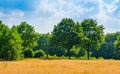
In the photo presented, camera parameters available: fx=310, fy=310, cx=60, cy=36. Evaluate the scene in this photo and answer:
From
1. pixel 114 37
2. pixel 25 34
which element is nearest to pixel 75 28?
pixel 25 34

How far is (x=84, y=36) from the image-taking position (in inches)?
3703

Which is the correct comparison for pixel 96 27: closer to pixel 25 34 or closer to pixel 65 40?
pixel 65 40

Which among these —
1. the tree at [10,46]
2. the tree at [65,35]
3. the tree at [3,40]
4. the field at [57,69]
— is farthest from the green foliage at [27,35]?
the field at [57,69]

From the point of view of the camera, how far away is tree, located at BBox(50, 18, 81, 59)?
9256 cm

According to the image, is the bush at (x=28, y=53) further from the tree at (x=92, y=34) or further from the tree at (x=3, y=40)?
the tree at (x=92, y=34)

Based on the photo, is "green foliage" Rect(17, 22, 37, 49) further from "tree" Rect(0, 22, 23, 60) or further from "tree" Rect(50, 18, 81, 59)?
"tree" Rect(0, 22, 23, 60)

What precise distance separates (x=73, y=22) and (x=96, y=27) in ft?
24.2

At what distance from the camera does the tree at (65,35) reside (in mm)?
92562

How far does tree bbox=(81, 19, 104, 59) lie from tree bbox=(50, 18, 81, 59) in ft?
10.1

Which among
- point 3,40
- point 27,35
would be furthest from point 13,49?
point 27,35

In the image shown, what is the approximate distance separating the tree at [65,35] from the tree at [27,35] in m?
7.19

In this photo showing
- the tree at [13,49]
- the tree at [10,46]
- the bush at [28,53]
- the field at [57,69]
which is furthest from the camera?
the bush at [28,53]

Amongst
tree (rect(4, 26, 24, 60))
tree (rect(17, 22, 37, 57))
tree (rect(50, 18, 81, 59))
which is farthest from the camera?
tree (rect(17, 22, 37, 57))

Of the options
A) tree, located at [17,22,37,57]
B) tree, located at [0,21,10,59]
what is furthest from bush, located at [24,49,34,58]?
tree, located at [0,21,10,59]
